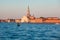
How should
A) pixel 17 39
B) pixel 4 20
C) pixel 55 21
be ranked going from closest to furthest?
pixel 17 39, pixel 55 21, pixel 4 20

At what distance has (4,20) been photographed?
5950 inches

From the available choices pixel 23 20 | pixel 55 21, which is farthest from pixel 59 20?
pixel 23 20

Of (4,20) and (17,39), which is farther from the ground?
(17,39)

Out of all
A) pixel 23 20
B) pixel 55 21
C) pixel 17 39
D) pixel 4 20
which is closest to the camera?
pixel 17 39

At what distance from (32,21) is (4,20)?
24776 mm

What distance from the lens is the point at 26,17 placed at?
132m

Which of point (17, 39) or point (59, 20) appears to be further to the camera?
point (59, 20)

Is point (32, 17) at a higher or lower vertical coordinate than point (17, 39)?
lower

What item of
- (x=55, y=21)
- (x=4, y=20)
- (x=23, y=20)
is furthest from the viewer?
(x=4, y=20)

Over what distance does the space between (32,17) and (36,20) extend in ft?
12.5

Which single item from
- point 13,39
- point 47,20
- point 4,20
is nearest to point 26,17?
point 47,20

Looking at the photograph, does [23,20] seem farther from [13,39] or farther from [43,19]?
[13,39]

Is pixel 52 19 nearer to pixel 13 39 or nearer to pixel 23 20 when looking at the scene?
pixel 23 20

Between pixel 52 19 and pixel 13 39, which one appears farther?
pixel 52 19
